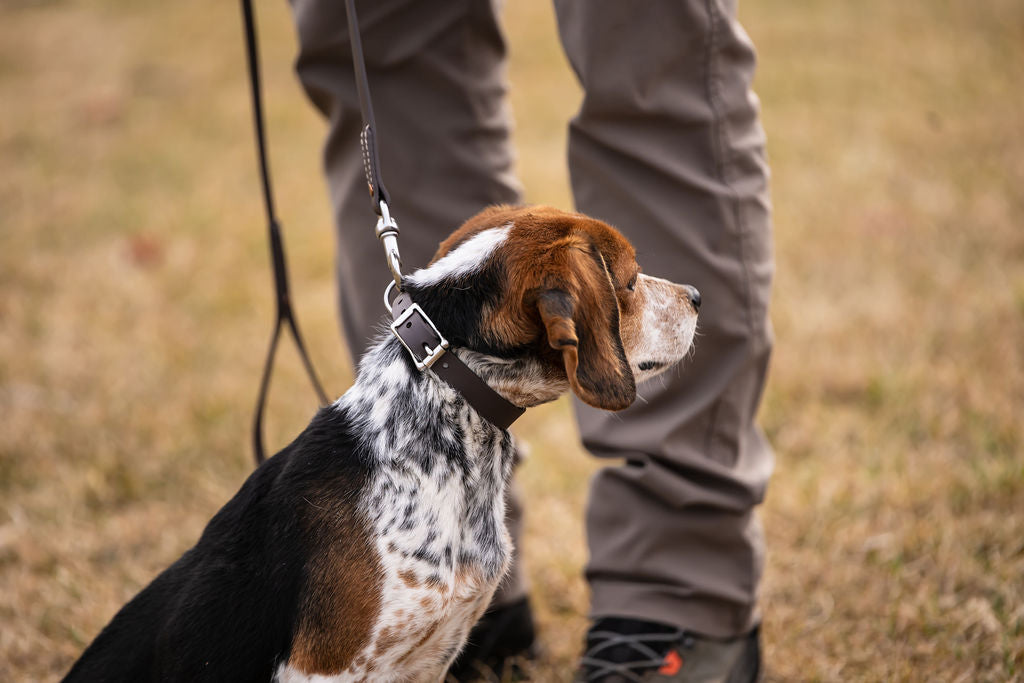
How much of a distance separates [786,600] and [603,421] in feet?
3.11

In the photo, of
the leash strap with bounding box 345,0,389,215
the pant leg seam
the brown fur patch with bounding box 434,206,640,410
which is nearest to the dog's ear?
the brown fur patch with bounding box 434,206,640,410

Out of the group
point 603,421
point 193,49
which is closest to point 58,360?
point 603,421

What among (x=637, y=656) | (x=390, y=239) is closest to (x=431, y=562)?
(x=390, y=239)

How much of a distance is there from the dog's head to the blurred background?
1194 millimetres

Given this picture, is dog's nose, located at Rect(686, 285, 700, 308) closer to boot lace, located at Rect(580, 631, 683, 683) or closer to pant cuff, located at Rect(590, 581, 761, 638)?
pant cuff, located at Rect(590, 581, 761, 638)

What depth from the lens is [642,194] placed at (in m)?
2.36

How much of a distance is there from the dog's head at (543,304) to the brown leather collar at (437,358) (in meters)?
0.05

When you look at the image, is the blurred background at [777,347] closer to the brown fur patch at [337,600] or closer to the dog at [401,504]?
the dog at [401,504]

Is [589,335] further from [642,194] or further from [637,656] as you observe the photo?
[637,656]

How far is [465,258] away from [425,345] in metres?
0.21

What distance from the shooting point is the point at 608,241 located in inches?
78.8

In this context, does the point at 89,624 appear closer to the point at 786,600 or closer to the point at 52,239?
the point at 786,600

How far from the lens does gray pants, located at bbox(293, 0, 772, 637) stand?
2.27 meters

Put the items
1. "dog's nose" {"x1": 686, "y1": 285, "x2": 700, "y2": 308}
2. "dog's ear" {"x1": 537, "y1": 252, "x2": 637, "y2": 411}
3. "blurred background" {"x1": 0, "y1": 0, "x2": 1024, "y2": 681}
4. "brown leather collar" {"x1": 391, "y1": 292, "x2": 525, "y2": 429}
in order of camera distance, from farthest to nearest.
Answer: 1. "blurred background" {"x1": 0, "y1": 0, "x2": 1024, "y2": 681}
2. "dog's nose" {"x1": 686, "y1": 285, "x2": 700, "y2": 308}
3. "brown leather collar" {"x1": 391, "y1": 292, "x2": 525, "y2": 429}
4. "dog's ear" {"x1": 537, "y1": 252, "x2": 637, "y2": 411}
